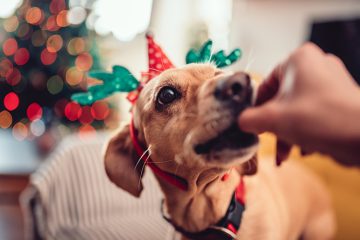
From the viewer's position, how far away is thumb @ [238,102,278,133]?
1.79ft

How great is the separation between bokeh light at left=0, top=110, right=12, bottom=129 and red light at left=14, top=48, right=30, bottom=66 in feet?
1.73

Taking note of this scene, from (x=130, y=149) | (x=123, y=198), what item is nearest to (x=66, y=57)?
(x=123, y=198)

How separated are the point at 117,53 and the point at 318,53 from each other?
13.8 feet

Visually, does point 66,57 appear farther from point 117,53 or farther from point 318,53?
point 318,53

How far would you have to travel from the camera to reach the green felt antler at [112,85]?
118 centimetres

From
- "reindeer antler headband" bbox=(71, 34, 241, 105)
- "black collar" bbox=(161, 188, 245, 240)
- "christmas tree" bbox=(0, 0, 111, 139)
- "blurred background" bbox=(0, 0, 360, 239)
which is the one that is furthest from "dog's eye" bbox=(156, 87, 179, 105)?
"christmas tree" bbox=(0, 0, 111, 139)

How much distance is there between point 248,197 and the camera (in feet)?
3.93

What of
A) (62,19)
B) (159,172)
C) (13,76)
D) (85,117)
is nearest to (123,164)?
(159,172)

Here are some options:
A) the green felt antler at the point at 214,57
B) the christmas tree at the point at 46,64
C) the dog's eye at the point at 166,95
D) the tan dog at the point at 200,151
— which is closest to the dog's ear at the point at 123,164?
the tan dog at the point at 200,151

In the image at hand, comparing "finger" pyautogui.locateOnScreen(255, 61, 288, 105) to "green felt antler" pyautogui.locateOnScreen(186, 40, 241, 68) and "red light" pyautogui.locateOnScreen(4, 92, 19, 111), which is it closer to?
"green felt antler" pyautogui.locateOnScreen(186, 40, 241, 68)

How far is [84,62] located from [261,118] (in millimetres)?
2973

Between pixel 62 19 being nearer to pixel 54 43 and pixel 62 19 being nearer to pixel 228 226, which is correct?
pixel 54 43

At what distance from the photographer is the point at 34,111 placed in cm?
337

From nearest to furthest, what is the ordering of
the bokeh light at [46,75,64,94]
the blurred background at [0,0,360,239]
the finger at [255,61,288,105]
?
1. the finger at [255,61,288,105]
2. the blurred background at [0,0,360,239]
3. the bokeh light at [46,75,64,94]
